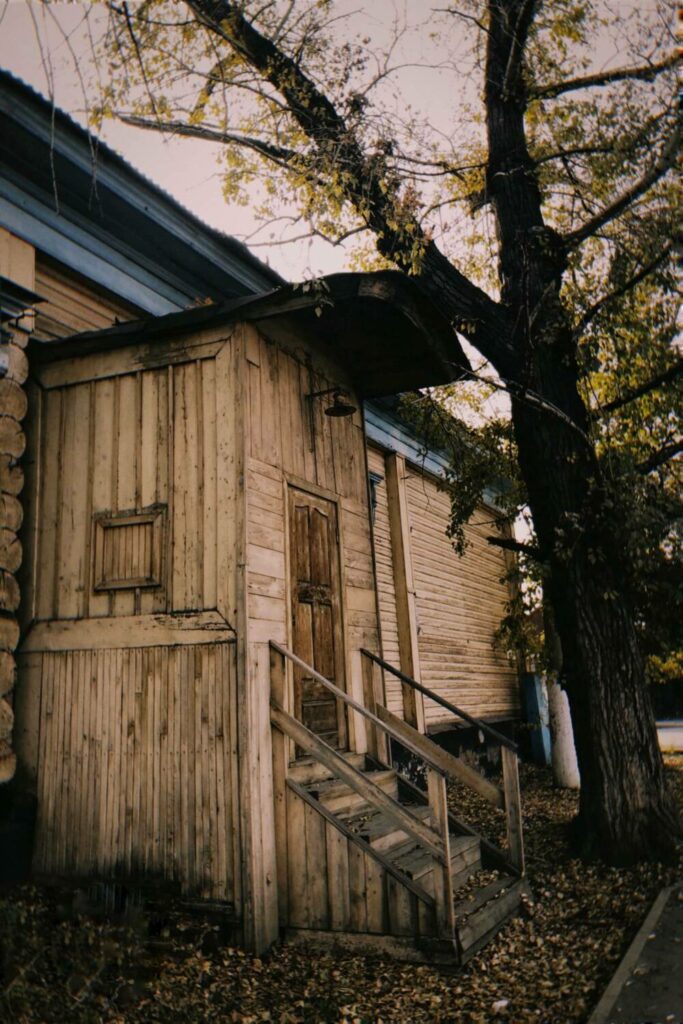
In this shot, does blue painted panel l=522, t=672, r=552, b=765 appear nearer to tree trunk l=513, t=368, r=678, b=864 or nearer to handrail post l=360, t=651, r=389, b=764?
tree trunk l=513, t=368, r=678, b=864

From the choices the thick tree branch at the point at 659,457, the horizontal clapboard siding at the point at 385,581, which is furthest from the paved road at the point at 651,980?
the horizontal clapboard siding at the point at 385,581

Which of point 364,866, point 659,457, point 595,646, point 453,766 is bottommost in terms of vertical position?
point 364,866

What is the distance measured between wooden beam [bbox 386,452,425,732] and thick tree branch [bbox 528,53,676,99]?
508cm

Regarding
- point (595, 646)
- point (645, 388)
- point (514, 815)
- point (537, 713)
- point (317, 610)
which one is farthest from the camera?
point (537, 713)

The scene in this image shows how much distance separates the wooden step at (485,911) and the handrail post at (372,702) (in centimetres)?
144

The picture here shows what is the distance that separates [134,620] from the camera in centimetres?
606

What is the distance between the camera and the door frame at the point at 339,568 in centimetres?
642

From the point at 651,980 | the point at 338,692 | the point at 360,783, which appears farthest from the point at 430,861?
the point at 651,980

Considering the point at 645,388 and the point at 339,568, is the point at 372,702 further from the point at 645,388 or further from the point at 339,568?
the point at 645,388

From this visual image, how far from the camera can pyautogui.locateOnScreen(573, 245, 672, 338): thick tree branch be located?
318 inches

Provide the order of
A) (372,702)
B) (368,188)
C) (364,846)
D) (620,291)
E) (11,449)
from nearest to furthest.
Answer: (364,846) < (11,449) < (372,702) < (368,188) < (620,291)

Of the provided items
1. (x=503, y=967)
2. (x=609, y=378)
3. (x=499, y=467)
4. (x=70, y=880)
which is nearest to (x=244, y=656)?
(x=70, y=880)

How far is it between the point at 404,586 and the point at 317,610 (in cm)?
453

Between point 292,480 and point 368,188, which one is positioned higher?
point 368,188
